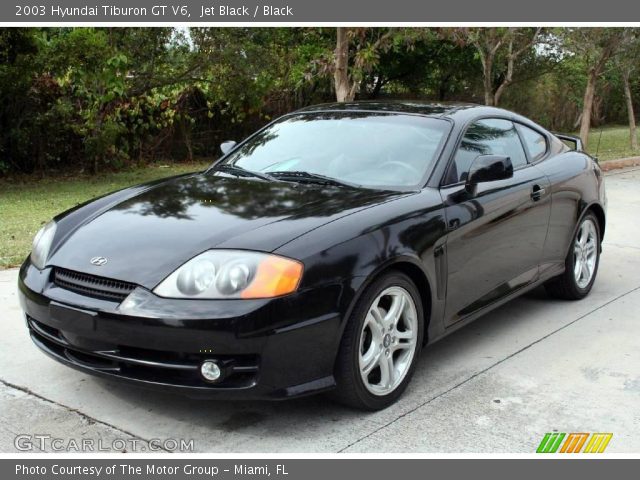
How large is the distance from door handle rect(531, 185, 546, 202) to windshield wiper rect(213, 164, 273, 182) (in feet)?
5.58

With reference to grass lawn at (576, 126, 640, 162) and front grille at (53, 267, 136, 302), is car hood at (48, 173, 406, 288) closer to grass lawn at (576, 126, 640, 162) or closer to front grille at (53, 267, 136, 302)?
front grille at (53, 267, 136, 302)

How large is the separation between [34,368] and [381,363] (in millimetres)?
1952

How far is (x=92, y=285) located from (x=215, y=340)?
0.67 m

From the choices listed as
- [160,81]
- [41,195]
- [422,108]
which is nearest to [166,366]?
[422,108]

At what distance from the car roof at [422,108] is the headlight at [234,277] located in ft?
6.14

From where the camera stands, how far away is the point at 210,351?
10.2ft

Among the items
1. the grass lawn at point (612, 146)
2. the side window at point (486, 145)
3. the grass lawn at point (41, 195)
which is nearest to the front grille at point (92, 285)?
the side window at point (486, 145)

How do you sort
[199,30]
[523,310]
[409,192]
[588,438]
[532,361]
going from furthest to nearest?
[199,30] < [523,310] < [532,361] < [409,192] < [588,438]

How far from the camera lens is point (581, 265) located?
5664 mm

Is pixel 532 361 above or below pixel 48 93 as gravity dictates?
below

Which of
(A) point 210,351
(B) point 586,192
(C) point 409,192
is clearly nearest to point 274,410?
(A) point 210,351

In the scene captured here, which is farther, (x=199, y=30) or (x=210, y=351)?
(x=199, y=30)

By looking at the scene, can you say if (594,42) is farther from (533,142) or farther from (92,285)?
(92,285)

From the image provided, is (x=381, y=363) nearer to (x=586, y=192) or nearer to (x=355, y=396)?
(x=355, y=396)
